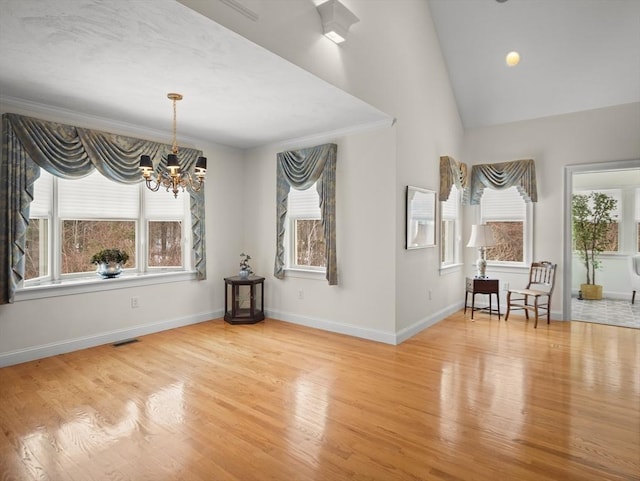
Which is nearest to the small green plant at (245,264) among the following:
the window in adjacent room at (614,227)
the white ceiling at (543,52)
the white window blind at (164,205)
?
the white window blind at (164,205)

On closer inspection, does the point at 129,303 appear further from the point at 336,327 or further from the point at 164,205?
the point at 336,327

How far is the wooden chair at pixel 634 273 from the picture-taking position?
668cm

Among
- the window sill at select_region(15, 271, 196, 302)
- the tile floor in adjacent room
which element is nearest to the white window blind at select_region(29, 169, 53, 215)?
the window sill at select_region(15, 271, 196, 302)

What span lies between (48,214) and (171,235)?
1.47 meters

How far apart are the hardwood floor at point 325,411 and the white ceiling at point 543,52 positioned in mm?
3336

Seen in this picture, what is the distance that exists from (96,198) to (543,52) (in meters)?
5.97

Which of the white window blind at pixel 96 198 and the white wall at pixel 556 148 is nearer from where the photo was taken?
the white window blind at pixel 96 198

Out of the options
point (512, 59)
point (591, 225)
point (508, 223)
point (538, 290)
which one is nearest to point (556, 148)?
point (508, 223)

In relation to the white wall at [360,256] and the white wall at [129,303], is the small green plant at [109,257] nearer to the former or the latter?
the white wall at [129,303]

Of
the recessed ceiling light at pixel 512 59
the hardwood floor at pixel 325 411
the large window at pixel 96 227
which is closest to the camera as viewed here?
the hardwood floor at pixel 325 411

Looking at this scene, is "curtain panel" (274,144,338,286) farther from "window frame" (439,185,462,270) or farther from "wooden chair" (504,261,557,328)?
"wooden chair" (504,261,557,328)

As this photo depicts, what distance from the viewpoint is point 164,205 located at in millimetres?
5094

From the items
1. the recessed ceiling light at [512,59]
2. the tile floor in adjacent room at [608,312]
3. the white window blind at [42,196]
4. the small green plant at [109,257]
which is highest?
the recessed ceiling light at [512,59]

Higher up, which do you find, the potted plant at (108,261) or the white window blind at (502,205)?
the white window blind at (502,205)
